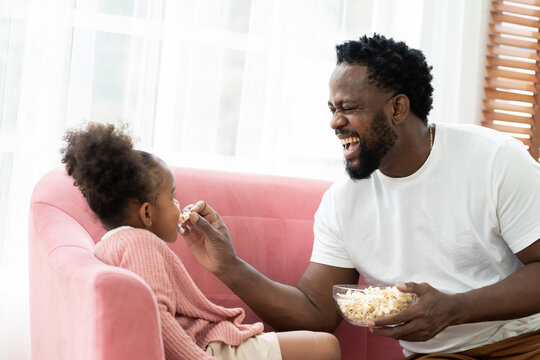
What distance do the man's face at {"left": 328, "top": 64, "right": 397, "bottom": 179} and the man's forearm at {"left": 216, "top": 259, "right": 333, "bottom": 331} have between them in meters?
0.40

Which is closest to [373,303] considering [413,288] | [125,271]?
[413,288]

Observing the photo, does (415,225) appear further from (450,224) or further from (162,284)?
(162,284)

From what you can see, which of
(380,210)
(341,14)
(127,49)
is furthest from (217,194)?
A: (341,14)

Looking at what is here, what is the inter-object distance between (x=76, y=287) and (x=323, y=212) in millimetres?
935

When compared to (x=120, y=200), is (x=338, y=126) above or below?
above

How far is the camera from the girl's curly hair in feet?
4.42

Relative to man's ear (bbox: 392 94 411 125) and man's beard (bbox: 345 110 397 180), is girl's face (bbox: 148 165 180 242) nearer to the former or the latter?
man's beard (bbox: 345 110 397 180)

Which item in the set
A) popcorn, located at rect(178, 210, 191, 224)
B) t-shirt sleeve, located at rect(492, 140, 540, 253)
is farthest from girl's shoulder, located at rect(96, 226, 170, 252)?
t-shirt sleeve, located at rect(492, 140, 540, 253)

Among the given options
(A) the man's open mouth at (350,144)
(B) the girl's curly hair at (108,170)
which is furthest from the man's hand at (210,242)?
(A) the man's open mouth at (350,144)

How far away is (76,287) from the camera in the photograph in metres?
1.18

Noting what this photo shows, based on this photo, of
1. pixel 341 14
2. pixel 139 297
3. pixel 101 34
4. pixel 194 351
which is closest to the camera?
pixel 139 297

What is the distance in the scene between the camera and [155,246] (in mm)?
1351

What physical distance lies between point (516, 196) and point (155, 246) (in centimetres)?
97

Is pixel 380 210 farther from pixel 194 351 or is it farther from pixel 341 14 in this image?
pixel 341 14
